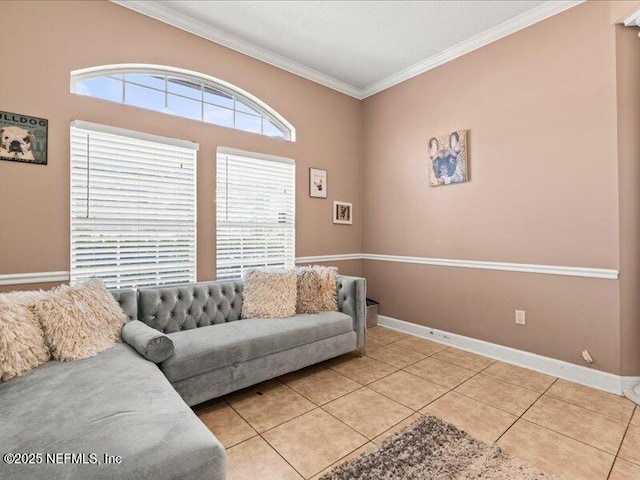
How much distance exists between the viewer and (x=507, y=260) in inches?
121

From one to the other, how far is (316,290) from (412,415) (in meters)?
1.36

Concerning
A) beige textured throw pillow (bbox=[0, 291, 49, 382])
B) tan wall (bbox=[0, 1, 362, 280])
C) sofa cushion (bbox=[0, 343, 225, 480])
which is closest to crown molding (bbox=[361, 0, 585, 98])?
tan wall (bbox=[0, 1, 362, 280])

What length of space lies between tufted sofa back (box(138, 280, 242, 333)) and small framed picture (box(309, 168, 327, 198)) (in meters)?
1.55

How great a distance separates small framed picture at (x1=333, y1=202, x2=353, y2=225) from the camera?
424cm

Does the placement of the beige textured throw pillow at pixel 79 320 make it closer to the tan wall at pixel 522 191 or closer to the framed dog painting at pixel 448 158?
the tan wall at pixel 522 191

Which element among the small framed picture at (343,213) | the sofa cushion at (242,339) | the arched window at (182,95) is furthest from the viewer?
the small framed picture at (343,213)

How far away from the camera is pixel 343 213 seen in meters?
4.33

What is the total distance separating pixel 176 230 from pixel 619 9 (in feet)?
13.2

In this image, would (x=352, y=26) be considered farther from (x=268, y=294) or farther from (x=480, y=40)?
(x=268, y=294)

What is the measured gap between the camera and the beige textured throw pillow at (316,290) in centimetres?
306

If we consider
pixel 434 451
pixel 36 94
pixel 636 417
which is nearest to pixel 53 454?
pixel 434 451

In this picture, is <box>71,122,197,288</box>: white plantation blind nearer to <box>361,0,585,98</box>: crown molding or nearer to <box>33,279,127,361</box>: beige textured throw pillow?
<box>33,279,127,361</box>: beige textured throw pillow

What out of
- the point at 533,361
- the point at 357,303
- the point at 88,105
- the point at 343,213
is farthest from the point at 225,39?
the point at 533,361

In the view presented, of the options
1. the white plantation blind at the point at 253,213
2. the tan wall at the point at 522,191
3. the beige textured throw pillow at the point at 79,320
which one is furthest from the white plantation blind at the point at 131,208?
the tan wall at the point at 522,191
